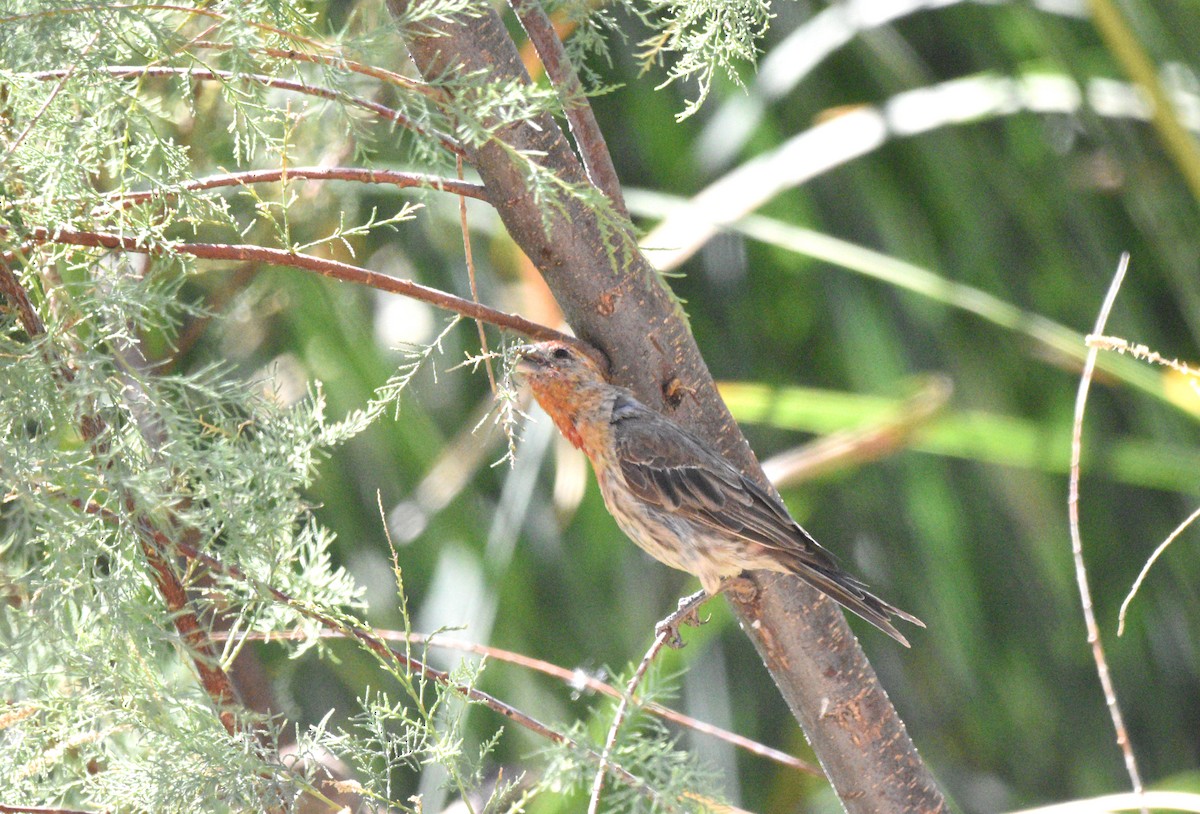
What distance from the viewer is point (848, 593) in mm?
1602

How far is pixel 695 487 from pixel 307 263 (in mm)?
898

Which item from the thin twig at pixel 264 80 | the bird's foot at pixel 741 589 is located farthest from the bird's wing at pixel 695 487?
the thin twig at pixel 264 80

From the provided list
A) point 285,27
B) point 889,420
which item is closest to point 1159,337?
point 889,420

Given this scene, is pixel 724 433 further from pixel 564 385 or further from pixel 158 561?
pixel 158 561

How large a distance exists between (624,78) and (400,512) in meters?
1.42

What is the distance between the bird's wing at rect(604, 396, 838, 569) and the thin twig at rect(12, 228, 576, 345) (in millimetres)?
330

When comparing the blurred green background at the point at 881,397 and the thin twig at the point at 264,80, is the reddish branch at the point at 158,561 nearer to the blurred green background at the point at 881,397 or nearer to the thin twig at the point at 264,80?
the thin twig at the point at 264,80

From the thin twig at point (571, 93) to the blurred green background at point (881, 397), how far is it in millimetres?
1345

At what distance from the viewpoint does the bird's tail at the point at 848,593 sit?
1602 millimetres

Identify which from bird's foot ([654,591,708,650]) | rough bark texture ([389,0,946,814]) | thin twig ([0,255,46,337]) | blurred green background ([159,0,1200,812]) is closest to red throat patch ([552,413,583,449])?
bird's foot ([654,591,708,650])

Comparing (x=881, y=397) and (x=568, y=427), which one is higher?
(x=568, y=427)

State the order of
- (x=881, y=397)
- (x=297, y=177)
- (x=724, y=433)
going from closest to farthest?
(x=297, y=177) → (x=724, y=433) → (x=881, y=397)

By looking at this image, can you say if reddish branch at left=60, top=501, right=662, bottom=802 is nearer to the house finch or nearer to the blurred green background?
the house finch

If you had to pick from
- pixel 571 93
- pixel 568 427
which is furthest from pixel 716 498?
pixel 571 93
